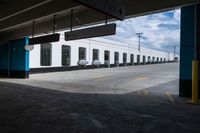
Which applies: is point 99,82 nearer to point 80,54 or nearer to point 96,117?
point 96,117

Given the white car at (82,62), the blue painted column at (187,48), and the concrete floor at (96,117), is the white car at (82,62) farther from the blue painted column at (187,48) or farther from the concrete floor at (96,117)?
the concrete floor at (96,117)

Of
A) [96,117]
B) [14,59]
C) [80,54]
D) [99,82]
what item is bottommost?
[96,117]

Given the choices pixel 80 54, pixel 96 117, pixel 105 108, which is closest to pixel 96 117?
pixel 96 117

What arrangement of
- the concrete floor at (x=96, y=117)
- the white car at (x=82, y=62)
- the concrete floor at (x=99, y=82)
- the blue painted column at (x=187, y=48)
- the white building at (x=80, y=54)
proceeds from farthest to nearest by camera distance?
the white car at (x=82, y=62) → the white building at (x=80, y=54) → the concrete floor at (x=99, y=82) → the blue painted column at (x=187, y=48) → the concrete floor at (x=96, y=117)

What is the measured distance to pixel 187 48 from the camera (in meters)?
8.67

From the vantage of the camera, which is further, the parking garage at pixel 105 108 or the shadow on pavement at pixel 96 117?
the parking garage at pixel 105 108

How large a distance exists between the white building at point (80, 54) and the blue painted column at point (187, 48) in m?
17.6

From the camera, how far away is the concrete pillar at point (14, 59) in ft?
57.6

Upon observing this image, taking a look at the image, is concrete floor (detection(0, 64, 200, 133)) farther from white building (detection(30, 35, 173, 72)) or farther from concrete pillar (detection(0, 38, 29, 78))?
white building (detection(30, 35, 173, 72))

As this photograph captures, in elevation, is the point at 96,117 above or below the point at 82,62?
below

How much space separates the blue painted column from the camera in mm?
8570

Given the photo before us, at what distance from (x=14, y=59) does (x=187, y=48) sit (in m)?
14.9

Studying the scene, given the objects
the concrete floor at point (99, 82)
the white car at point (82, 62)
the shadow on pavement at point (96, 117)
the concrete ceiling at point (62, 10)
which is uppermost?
the concrete ceiling at point (62, 10)

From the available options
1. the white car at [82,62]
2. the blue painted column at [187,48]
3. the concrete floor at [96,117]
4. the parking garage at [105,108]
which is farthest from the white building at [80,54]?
the blue painted column at [187,48]
